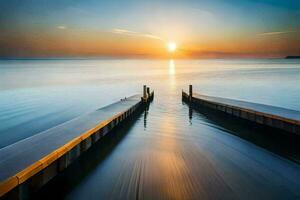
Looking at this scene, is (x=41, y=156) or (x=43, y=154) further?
(x=43, y=154)

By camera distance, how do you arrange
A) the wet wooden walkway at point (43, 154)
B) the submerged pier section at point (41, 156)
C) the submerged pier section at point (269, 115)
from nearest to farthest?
the submerged pier section at point (41, 156) → the wet wooden walkway at point (43, 154) → the submerged pier section at point (269, 115)

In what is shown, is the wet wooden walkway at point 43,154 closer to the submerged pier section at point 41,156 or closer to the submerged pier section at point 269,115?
the submerged pier section at point 41,156

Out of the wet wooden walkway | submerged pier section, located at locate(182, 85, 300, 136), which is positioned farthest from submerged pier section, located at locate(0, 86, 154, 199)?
submerged pier section, located at locate(182, 85, 300, 136)

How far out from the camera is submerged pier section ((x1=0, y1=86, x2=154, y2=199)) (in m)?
5.94

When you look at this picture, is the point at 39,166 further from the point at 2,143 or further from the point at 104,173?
the point at 2,143

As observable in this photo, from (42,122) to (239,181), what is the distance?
1589 cm

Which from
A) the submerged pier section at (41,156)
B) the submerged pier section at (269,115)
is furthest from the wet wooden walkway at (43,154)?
the submerged pier section at (269,115)

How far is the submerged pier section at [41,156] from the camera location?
594 centimetres

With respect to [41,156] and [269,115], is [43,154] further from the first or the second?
[269,115]

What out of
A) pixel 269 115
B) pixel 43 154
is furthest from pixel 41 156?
pixel 269 115

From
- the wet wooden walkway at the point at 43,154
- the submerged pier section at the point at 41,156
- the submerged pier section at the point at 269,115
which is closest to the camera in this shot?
the submerged pier section at the point at 41,156

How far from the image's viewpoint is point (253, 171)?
29.8 ft

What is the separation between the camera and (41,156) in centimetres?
723

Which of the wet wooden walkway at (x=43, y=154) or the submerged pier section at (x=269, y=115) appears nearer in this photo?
the wet wooden walkway at (x=43, y=154)
